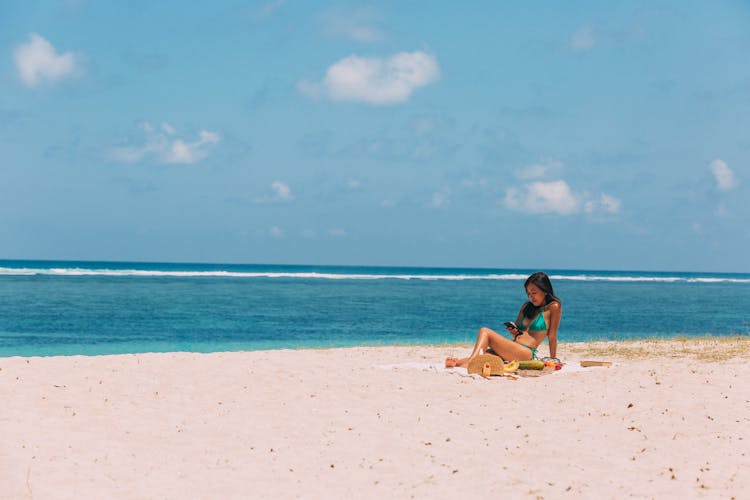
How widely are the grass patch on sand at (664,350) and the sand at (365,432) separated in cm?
196

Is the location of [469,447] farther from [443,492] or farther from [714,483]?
[714,483]

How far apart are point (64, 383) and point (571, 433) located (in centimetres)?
695

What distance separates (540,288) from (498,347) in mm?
1195

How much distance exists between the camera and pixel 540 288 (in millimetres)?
12078

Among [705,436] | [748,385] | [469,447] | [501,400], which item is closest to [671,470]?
[705,436]

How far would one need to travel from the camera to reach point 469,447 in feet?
26.0

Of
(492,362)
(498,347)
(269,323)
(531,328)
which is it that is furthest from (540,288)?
(269,323)

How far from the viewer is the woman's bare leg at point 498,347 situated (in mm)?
11719

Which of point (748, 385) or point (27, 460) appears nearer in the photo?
point (27, 460)

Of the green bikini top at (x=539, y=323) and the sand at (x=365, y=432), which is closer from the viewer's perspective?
the sand at (x=365, y=432)

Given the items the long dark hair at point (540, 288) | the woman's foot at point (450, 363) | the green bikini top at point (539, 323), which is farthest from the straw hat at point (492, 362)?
the long dark hair at point (540, 288)

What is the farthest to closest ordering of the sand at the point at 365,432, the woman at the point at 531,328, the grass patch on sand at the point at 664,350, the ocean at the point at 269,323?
the ocean at the point at 269,323 → the grass patch on sand at the point at 664,350 → the woman at the point at 531,328 → the sand at the point at 365,432

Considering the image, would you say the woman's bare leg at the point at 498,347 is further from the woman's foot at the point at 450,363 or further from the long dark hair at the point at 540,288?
the long dark hair at the point at 540,288

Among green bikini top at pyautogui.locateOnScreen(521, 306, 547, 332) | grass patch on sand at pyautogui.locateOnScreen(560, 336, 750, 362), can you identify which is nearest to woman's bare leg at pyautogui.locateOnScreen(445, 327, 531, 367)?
green bikini top at pyautogui.locateOnScreen(521, 306, 547, 332)
